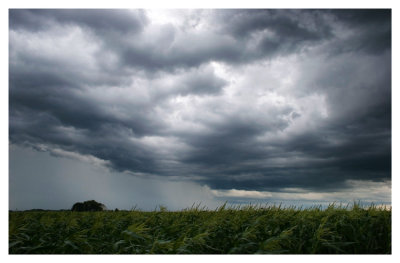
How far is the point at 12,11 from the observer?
518 centimetres

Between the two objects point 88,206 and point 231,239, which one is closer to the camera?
point 231,239

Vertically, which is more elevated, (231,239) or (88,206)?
(231,239)

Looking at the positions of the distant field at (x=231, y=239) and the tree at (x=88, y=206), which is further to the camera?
the tree at (x=88, y=206)

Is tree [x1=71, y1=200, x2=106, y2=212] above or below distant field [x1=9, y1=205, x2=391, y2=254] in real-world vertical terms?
below

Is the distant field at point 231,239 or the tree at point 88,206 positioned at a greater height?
the distant field at point 231,239

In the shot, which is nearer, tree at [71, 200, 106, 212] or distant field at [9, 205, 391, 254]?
distant field at [9, 205, 391, 254]
